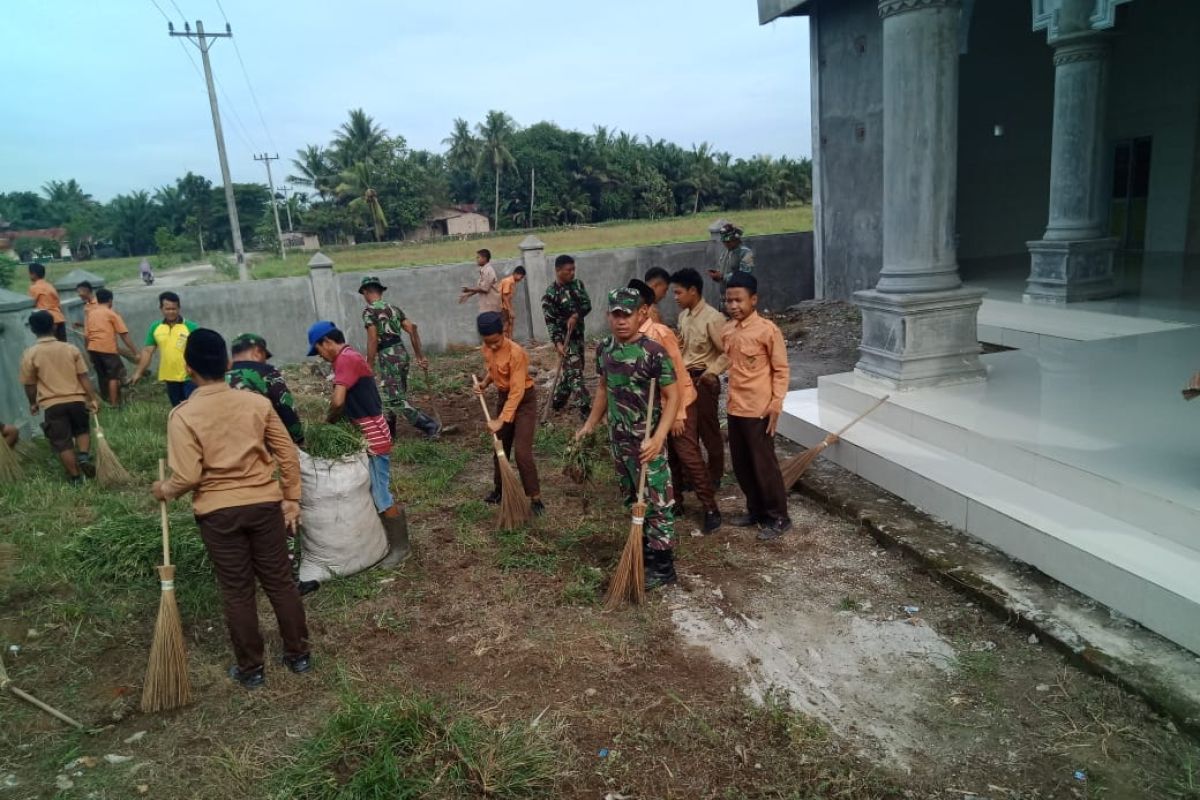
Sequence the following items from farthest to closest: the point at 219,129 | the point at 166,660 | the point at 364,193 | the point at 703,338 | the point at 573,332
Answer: the point at 364,193 → the point at 219,129 → the point at 573,332 → the point at 703,338 → the point at 166,660

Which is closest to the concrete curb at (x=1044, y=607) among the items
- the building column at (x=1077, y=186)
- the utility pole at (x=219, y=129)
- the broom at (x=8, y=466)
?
the building column at (x=1077, y=186)

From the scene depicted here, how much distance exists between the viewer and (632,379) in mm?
4023

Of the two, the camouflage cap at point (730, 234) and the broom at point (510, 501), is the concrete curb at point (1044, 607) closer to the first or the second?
the broom at point (510, 501)

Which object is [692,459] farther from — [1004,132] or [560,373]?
[1004,132]

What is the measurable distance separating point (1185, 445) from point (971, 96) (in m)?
11.2

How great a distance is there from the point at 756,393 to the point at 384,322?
3719 millimetres

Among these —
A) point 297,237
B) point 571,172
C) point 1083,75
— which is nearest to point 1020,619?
point 1083,75

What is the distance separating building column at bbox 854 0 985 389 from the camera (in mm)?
5574

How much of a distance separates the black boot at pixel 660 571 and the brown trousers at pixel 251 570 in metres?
1.80

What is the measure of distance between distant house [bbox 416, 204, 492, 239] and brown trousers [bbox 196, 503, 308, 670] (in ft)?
147

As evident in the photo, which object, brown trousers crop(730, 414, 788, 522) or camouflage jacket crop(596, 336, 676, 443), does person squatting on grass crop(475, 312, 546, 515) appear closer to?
camouflage jacket crop(596, 336, 676, 443)

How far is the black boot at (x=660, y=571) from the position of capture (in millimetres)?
4148

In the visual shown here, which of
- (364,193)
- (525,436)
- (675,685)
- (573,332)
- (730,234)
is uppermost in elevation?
(364,193)

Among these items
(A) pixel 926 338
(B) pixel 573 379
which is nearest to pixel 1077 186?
(A) pixel 926 338
